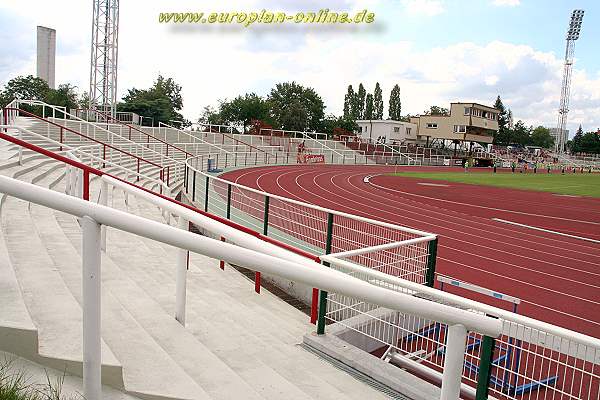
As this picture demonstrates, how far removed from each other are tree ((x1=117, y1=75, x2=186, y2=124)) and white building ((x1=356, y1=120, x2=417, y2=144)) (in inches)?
1288

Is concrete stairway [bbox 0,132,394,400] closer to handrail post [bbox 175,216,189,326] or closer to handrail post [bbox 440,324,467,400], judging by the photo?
handrail post [bbox 175,216,189,326]

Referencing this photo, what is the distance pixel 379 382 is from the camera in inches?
175

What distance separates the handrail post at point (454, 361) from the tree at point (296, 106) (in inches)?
3344

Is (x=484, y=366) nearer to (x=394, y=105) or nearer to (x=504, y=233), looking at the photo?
(x=504, y=233)

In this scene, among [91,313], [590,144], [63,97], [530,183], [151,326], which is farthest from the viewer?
[590,144]

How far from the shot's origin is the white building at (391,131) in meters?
84.6

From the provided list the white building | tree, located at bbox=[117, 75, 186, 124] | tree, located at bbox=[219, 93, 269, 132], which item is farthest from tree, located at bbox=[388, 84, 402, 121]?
tree, located at bbox=[117, 75, 186, 124]

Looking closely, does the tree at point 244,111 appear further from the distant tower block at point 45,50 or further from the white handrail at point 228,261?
the white handrail at point 228,261

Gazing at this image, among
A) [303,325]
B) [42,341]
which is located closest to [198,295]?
[303,325]

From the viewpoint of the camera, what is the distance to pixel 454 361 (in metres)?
2.02

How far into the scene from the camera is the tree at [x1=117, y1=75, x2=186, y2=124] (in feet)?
185

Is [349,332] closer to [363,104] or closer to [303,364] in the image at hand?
[303,364]

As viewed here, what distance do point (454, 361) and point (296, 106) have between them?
283 ft

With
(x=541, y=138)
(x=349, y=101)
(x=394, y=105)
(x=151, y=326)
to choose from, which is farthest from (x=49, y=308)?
(x=541, y=138)
